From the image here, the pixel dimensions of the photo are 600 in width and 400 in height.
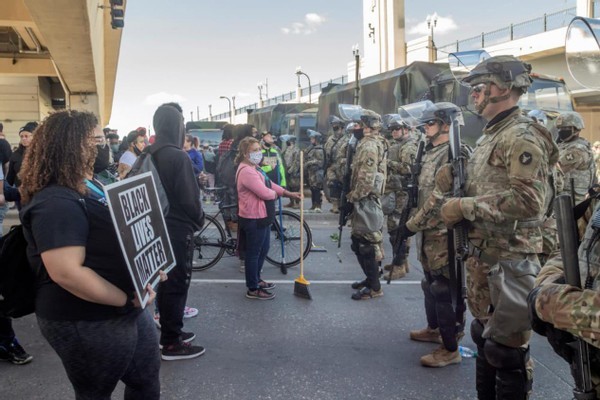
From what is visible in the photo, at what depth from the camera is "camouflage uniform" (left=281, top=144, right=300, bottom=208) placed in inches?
502

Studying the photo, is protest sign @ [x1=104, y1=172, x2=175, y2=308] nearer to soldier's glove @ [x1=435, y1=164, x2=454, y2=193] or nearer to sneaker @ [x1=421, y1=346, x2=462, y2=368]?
soldier's glove @ [x1=435, y1=164, x2=454, y2=193]

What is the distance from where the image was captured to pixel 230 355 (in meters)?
3.96

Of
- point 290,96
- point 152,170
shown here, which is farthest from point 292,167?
point 290,96

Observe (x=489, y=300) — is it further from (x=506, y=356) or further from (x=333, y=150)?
(x=333, y=150)

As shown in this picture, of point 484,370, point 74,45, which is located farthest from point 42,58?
point 484,370

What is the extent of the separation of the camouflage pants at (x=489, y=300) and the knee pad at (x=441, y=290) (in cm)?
65

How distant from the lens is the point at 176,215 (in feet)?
12.5

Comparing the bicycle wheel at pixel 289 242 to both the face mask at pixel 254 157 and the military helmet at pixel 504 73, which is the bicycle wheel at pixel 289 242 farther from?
the military helmet at pixel 504 73

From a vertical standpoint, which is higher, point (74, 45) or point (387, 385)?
point (74, 45)

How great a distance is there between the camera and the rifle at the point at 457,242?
2.98 m

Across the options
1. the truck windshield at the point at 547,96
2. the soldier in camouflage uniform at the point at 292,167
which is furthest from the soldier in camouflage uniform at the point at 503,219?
the soldier in camouflage uniform at the point at 292,167

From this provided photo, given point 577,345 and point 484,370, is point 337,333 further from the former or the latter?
point 577,345

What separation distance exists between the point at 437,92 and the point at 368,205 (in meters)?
4.58

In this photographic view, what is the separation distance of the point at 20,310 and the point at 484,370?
2377 millimetres
